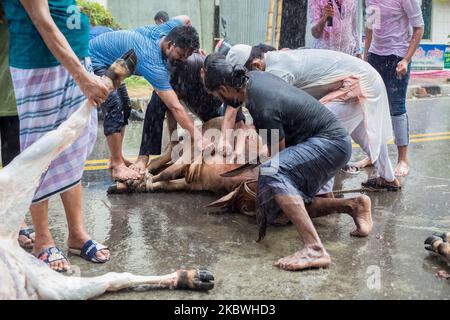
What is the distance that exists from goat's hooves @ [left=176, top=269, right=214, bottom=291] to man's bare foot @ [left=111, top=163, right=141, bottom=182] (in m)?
2.08

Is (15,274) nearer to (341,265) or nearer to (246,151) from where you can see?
(341,265)

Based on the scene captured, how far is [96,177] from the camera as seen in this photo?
579 cm

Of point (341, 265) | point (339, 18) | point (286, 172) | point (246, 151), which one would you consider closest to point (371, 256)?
point (341, 265)

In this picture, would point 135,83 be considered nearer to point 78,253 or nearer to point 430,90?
point 430,90

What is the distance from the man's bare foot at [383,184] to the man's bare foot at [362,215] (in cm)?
133

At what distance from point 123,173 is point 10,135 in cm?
134

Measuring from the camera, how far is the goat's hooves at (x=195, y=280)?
3197mm

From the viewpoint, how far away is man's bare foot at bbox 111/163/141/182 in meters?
5.20

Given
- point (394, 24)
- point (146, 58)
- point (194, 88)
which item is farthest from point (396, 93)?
point (146, 58)

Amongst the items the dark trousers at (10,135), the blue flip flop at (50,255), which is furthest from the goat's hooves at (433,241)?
the dark trousers at (10,135)

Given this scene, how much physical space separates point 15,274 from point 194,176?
2.52 m

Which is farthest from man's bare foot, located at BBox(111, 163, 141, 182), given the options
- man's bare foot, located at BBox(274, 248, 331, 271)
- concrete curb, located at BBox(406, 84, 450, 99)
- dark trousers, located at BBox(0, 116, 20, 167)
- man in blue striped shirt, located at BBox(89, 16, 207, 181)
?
concrete curb, located at BBox(406, 84, 450, 99)

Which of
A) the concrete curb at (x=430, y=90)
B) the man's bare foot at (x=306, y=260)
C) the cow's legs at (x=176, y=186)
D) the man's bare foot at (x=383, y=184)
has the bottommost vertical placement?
the concrete curb at (x=430, y=90)

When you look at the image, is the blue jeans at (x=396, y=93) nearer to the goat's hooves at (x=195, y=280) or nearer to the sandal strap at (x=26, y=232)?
the goat's hooves at (x=195, y=280)
